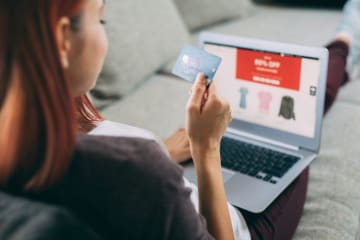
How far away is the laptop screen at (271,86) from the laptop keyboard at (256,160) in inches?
3.1

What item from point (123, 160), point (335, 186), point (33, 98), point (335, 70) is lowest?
point (335, 186)

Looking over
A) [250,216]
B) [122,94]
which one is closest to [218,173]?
[250,216]

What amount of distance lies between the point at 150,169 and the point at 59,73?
165 millimetres

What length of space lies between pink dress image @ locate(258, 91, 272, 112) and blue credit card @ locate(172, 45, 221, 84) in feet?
1.18

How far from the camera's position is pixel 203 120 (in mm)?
810

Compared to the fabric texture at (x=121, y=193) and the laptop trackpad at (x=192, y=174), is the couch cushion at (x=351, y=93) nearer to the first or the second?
the laptop trackpad at (x=192, y=174)

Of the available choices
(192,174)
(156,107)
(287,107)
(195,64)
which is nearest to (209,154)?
(195,64)

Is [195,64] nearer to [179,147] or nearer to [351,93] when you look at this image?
[179,147]

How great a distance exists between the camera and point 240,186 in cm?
107

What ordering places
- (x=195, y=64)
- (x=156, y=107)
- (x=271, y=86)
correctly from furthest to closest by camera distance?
(x=156, y=107)
(x=271, y=86)
(x=195, y=64)

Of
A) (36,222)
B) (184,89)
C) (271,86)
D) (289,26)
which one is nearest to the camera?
(36,222)

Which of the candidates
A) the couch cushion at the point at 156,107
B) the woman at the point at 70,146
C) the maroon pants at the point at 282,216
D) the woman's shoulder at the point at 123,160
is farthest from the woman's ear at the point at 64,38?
the couch cushion at the point at 156,107

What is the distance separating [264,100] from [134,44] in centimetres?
55

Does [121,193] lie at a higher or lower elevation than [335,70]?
higher
